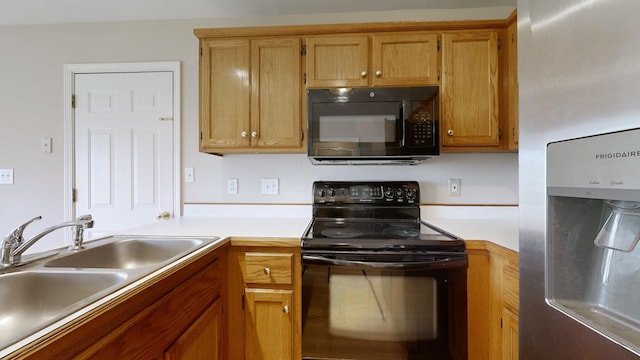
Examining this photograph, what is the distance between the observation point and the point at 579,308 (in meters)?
0.48

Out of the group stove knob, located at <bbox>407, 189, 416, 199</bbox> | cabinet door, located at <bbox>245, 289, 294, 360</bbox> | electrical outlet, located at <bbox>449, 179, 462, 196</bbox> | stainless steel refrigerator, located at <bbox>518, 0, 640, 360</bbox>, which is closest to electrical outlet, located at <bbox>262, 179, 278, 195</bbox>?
cabinet door, located at <bbox>245, 289, 294, 360</bbox>

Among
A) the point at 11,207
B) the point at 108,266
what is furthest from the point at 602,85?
the point at 11,207

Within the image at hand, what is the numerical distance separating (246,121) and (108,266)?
98 centimetres

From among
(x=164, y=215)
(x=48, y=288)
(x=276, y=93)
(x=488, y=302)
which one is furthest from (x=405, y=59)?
(x=164, y=215)

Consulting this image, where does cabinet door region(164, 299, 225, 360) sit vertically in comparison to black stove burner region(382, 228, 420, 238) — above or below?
below

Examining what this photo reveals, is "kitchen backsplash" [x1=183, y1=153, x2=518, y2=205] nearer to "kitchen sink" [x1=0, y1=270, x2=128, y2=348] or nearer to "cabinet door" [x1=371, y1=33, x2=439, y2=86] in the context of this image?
"cabinet door" [x1=371, y1=33, x2=439, y2=86]

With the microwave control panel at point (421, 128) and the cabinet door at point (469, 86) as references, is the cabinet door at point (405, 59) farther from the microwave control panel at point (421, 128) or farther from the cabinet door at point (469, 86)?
the microwave control panel at point (421, 128)

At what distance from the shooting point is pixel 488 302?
1186 mm

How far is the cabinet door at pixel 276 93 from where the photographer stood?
1.61 metres

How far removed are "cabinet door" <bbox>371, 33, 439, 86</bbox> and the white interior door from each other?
1.48 m

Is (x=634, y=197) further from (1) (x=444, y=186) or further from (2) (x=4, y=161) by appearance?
(2) (x=4, y=161)

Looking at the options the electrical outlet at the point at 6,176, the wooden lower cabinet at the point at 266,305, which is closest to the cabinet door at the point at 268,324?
the wooden lower cabinet at the point at 266,305

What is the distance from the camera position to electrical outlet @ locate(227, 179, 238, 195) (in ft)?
6.42

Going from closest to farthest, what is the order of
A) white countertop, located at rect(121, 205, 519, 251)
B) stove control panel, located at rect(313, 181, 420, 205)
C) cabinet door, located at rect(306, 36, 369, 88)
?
white countertop, located at rect(121, 205, 519, 251) < cabinet door, located at rect(306, 36, 369, 88) < stove control panel, located at rect(313, 181, 420, 205)
